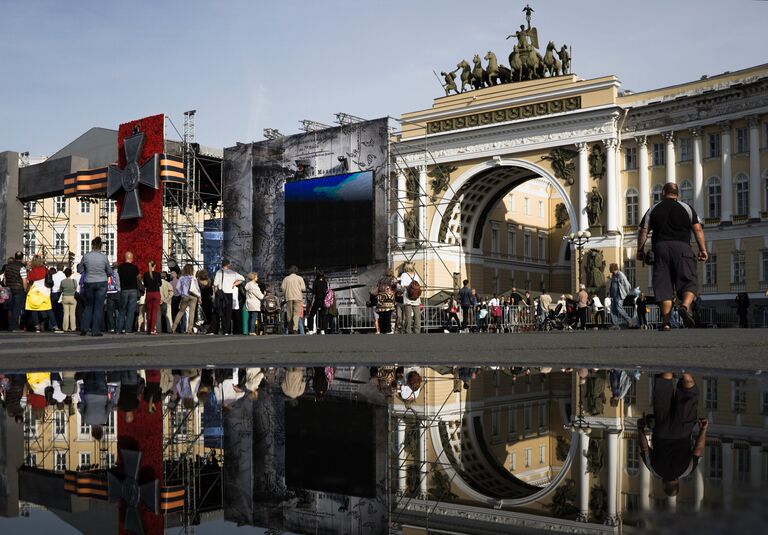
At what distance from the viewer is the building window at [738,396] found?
14.6 feet

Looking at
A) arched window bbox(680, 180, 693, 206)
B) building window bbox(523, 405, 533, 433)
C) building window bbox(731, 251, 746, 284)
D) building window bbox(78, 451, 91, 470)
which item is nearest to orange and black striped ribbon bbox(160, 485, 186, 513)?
building window bbox(78, 451, 91, 470)

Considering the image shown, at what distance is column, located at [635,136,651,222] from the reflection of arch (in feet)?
10.9

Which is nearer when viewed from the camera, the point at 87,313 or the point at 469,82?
the point at 87,313

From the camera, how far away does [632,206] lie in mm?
46406

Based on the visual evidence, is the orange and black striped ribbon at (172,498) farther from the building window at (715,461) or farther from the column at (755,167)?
Answer: the column at (755,167)

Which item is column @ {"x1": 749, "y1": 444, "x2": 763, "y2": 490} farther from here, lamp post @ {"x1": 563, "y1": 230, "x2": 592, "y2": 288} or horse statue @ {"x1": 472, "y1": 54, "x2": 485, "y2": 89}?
A: horse statue @ {"x1": 472, "y1": 54, "x2": 485, "y2": 89}

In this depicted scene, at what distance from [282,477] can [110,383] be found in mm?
3843

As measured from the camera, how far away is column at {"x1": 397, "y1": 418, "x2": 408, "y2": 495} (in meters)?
2.85

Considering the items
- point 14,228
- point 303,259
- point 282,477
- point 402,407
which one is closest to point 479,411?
point 402,407

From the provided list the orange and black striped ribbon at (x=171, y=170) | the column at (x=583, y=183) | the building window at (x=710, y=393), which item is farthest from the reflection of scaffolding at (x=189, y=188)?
the building window at (x=710, y=393)

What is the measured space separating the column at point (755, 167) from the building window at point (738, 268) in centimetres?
190

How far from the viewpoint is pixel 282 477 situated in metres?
3.00

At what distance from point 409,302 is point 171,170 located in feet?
61.2

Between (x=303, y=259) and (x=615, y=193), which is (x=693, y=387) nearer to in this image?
(x=303, y=259)
